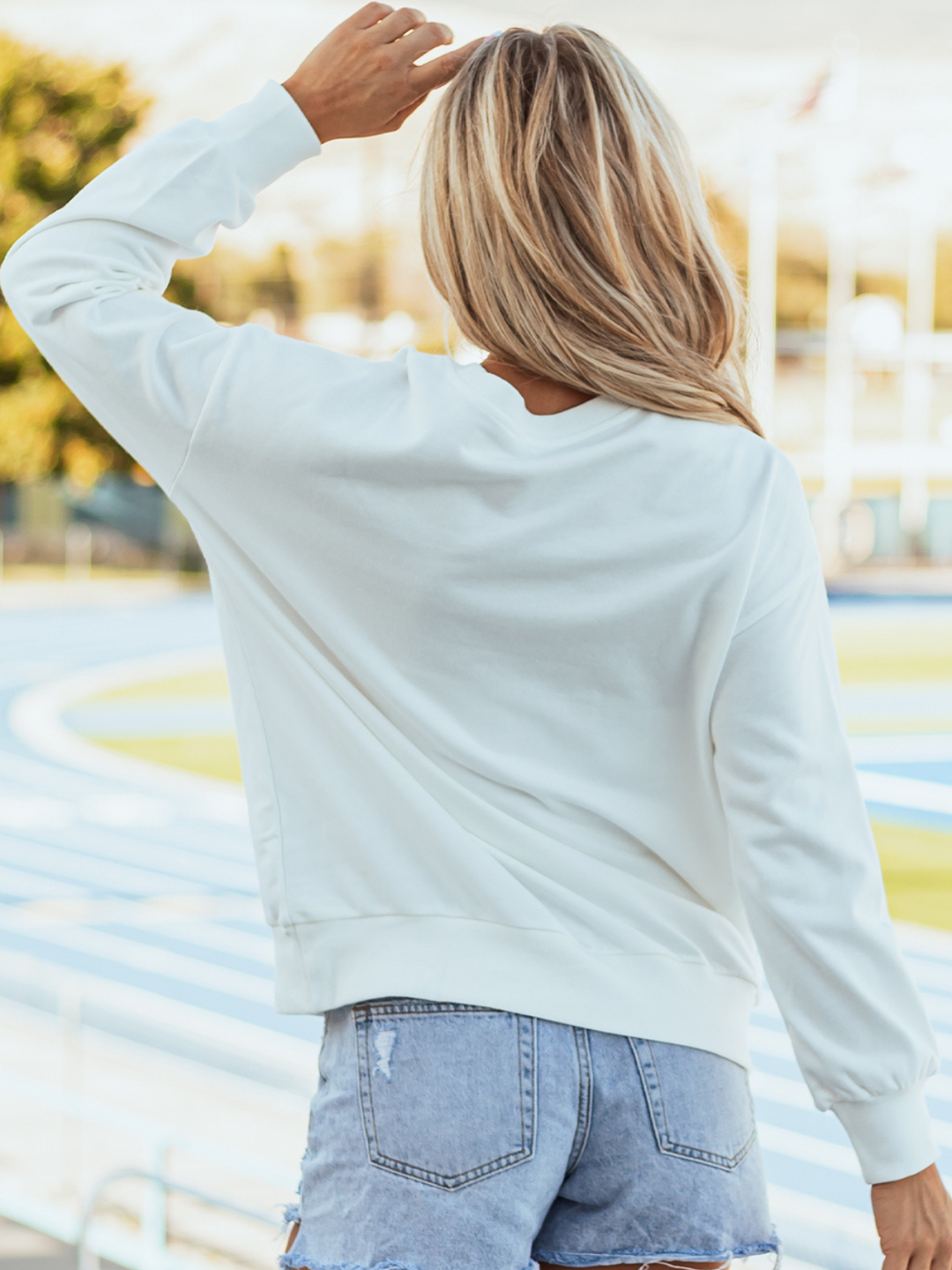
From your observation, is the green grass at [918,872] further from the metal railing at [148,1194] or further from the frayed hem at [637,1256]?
the frayed hem at [637,1256]

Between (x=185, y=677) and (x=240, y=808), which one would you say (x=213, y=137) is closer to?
(x=240, y=808)

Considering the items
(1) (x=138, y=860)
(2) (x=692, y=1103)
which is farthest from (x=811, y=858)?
(1) (x=138, y=860)

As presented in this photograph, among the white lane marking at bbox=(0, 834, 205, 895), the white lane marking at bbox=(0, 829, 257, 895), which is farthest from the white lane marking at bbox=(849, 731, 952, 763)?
the white lane marking at bbox=(0, 834, 205, 895)

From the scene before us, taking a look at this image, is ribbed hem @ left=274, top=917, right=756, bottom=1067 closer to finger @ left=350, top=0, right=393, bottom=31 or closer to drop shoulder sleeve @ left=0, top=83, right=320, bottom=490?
drop shoulder sleeve @ left=0, top=83, right=320, bottom=490

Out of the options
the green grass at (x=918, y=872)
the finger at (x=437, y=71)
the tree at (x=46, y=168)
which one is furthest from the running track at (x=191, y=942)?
the tree at (x=46, y=168)

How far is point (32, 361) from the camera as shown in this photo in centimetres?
2331

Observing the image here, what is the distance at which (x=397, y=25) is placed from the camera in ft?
2.97

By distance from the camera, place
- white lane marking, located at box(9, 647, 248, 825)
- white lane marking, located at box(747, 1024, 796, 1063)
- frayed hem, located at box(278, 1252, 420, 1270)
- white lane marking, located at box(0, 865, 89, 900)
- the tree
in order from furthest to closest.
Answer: the tree, white lane marking, located at box(9, 647, 248, 825), white lane marking, located at box(0, 865, 89, 900), white lane marking, located at box(747, 1024, 796, 1063), frayed hem, located at box(278, 1252, 420, 1270)

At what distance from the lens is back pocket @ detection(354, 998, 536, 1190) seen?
0.77m

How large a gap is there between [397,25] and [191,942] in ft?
21.1

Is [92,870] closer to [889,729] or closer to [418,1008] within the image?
[418,1008]

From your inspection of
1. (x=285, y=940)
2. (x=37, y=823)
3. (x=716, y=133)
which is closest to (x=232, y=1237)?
(x=285, y=940)

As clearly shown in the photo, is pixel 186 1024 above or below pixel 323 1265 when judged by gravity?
below

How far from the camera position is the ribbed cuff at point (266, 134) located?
900 mm
